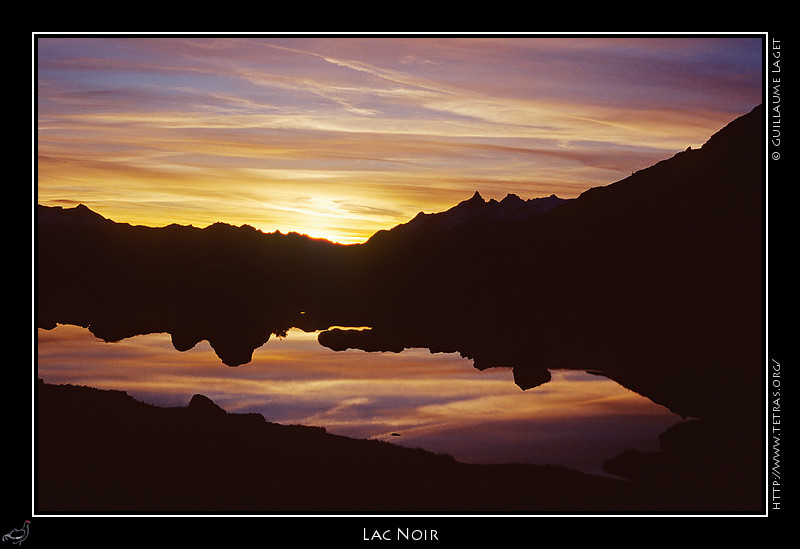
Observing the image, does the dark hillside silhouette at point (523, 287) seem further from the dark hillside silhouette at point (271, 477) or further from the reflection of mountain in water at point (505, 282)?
the dark hillside silhouette at point (271, 477)

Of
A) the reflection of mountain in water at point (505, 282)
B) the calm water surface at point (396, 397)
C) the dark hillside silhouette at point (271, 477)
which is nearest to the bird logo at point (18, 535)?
the dark hillside silhouette at point (271, 477)

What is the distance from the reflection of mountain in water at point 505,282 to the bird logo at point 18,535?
2.29m

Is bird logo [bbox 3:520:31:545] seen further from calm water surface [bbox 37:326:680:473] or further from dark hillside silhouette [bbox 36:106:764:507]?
dark hillside silhouette [bbox 36:106:764:507]

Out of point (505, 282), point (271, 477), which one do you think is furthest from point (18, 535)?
point (505, 282)

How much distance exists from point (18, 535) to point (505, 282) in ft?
23.3

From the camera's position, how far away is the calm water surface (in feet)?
24.7

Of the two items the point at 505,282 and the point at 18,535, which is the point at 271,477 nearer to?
the point at 18,535

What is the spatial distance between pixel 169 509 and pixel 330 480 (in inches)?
72.7

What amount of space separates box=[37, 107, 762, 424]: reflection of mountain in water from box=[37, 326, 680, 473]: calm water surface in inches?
10.6

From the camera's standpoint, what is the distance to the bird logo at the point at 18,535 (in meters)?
6.88

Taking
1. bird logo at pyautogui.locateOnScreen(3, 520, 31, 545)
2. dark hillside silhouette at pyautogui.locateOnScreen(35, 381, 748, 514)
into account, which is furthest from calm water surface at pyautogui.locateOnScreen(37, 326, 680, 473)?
bird logo at pyautogui.locateOnScreen(3, 520, 31, 545)

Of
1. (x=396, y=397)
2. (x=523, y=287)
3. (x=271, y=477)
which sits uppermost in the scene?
(x=523, y=287)

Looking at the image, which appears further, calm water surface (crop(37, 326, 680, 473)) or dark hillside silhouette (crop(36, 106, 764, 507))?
calm water surface (crop(37, 326, 680, 473))

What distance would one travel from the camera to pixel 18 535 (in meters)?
6.92
